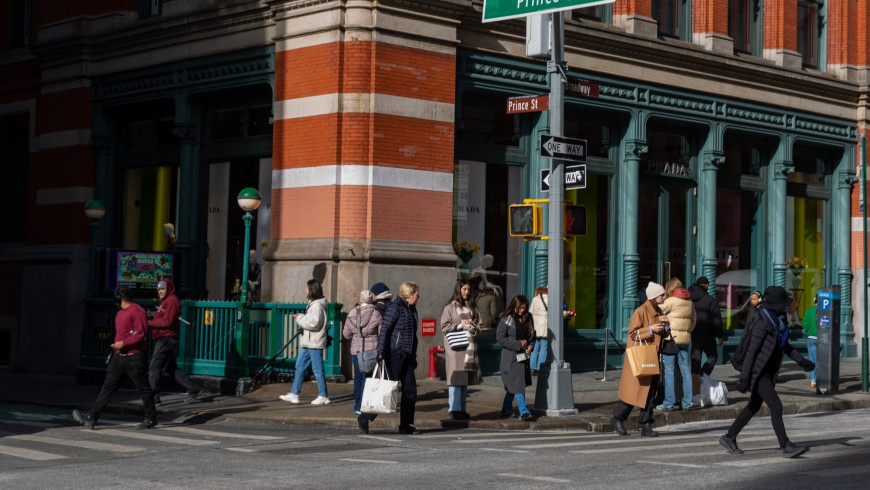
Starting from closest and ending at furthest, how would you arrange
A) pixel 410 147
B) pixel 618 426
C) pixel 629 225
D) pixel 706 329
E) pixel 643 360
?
pixel 643 360 → pixel 618 426 → pixel 706 329 → pixel 410 147 → pixel 629 225

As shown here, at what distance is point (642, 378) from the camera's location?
1385cm

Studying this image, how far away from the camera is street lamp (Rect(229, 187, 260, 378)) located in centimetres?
1928

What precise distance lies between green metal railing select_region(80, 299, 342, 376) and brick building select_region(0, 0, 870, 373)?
26.1 inches

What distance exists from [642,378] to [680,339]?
350 cm

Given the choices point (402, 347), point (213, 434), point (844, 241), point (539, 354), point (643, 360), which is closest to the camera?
point (643, 360)

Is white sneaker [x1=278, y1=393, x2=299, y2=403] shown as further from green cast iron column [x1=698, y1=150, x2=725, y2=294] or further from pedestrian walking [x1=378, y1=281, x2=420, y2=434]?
green cast iron column [x1=698, y1=150, x2=725, y2=294]

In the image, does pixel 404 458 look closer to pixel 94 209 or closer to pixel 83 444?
pixel 83 444

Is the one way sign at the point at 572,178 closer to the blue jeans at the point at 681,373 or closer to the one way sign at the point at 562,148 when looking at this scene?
the one way sign at the point at 562,148

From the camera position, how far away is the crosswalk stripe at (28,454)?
11641 millimetres

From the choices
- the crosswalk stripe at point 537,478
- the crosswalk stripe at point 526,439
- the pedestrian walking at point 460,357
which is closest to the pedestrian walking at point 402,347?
the crosswalk stripe at point 526,439

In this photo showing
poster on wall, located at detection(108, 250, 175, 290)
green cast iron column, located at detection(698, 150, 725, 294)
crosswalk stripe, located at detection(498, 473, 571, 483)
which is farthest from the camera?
green cast iron column, located at detection(698, 150, 725, 294)

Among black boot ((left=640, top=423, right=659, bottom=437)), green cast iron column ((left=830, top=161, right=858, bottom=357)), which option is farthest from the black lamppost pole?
green cast iron column ((left=830, top=161, right=858, bottom=357))

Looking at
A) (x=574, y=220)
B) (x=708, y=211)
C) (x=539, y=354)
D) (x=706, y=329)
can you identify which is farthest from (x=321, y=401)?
(x=708, y=211)

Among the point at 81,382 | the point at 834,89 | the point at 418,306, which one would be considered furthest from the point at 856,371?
the point at 81,382
